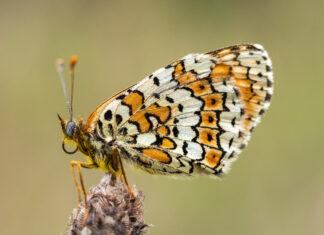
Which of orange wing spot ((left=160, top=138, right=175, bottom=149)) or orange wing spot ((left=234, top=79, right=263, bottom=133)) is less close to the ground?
orange wing spot ((left=234, top=79, right=263, bottom=133))

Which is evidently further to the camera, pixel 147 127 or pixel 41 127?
pixel 41 127

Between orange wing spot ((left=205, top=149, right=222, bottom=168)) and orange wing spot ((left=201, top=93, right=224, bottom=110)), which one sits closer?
orange wing spot ((left=205, top=149, right=222, bottom=168))

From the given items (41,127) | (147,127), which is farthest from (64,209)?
(147,127)

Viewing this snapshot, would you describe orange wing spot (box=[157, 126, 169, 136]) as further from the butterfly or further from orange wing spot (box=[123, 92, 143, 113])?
orange wing spot (box=[123, 92, 143, 113])

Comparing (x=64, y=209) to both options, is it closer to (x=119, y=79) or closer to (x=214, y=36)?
(x=119, y=79)

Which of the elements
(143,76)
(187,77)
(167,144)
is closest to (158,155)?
(167,144)

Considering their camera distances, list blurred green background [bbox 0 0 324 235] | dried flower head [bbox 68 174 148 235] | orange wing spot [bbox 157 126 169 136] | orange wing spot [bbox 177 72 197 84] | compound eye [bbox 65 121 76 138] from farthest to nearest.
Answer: blurred green background [bbox 0 0 324 235] → orange wing spot [bbox 177 72 197 84] → orange wing spot [bbox 157 126 169 136] → compound eye [bbox 65 121 76 138] → dried flower head [bbox 68 174 148 235]

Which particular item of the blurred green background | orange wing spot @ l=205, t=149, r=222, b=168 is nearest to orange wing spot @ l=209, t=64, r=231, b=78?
orange wing spot @ l=205, t=149, r=222, b=168
